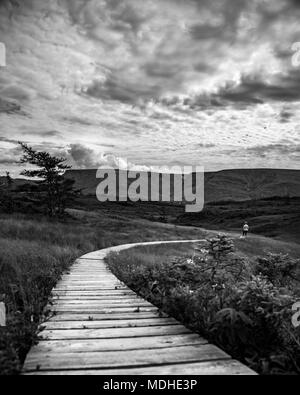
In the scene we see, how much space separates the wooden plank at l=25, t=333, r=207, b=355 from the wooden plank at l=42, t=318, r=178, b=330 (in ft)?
1.84

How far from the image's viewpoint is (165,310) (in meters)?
5.11

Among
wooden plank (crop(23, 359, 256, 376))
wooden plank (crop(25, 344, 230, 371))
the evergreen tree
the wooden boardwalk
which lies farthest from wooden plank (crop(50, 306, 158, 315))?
the evergreen tree

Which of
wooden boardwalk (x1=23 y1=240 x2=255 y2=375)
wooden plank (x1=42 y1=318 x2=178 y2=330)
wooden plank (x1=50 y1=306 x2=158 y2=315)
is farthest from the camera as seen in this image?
wooden plank (x1=50 y1=306 x2=158 y2=315)

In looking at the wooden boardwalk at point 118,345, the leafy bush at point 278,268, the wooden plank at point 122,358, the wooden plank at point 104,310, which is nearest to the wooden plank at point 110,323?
the wooden boardwalk at point 118,345

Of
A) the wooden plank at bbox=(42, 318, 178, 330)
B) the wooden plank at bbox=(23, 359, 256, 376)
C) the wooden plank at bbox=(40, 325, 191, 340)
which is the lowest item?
the wooden plank at bbox=(42, 318, 178, 330)

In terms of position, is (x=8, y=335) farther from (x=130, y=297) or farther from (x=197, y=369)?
(x=130, y=297)

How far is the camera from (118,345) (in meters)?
3.68

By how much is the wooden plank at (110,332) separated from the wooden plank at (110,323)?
14cm

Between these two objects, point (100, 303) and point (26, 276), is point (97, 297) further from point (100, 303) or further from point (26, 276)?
point (26, 276)

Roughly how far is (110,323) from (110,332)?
17.3 inches

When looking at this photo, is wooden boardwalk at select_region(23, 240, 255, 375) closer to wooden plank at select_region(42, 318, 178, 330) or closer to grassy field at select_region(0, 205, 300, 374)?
wooden plank at select_region(42, 318, 178, 330)

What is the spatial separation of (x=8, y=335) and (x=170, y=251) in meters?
18.0

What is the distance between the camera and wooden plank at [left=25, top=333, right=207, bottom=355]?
11.6ft
